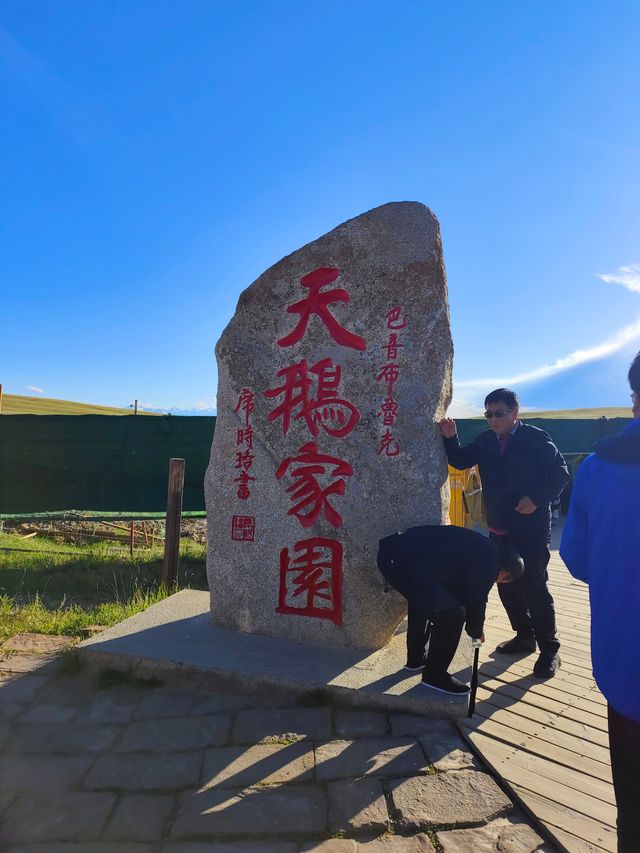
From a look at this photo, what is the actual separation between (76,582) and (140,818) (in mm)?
4371

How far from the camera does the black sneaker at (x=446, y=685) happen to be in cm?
264

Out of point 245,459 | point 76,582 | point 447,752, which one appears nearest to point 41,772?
point 447,752

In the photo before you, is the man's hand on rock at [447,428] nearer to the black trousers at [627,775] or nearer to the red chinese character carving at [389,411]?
the red chinese character carving at [389,411]

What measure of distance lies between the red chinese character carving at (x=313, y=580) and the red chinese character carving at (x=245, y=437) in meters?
0.72

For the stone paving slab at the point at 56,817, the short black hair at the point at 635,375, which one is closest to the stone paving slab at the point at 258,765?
the stone paving slab at the point at 56,817

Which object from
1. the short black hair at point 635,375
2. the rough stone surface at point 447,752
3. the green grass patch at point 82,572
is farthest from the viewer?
the green grass patch at point 82,572

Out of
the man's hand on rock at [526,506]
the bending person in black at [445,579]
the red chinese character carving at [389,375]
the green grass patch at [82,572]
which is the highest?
the red chinese character carving at [389,375]

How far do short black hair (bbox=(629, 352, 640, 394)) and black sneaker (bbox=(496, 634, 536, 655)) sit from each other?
233cm

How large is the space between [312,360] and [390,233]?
0.93 meters

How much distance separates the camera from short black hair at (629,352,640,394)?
59.0 inches

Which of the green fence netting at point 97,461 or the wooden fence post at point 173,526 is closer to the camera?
the wooden fence post at point 173,526

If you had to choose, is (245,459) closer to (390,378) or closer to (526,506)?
(390,378)

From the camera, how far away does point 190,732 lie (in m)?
2.49

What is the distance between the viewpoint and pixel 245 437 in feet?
11.7
